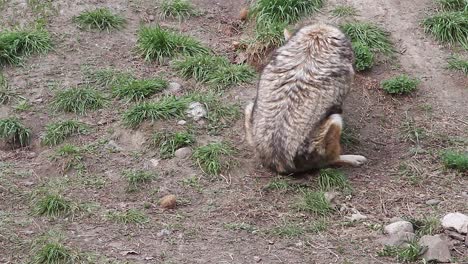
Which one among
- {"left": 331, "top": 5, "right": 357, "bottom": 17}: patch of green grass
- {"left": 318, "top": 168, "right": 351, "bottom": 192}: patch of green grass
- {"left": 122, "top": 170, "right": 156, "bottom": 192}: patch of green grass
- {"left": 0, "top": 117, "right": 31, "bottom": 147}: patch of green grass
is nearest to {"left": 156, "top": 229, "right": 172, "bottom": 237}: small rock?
{"left": 122, "top": 170, "right": 156, "bottom": 192}: patch of green grass

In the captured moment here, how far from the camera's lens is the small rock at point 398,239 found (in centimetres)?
674

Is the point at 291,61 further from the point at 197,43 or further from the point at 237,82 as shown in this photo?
the point at 197,43

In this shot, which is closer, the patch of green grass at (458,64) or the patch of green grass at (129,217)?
the patch of green grass at (129,217)

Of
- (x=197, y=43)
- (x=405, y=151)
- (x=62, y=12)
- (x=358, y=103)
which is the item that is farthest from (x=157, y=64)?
(x=405, y=151)

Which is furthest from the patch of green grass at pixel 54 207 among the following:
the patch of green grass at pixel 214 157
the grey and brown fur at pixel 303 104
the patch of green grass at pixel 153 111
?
the grey and brown fur at pixel 303 104

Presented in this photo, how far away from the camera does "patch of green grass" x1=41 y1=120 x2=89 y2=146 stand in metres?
8.48

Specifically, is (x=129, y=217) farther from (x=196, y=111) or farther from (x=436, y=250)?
Result: (x=436, y=250)

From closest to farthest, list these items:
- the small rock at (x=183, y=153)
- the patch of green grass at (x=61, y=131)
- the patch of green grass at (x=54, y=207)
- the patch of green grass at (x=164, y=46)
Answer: the patch of green grass at (x=54, y=207) → the small rock at (x=183, y=153) → the patch of green grass at (x=61, y=131) → the patch of green grass at (x=164, y=46)

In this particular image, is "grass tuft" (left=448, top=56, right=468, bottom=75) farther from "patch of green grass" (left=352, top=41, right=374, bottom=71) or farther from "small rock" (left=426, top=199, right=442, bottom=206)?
"small rock" (left=426, top=199, right=442, bottom=206)

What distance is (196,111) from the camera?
28.5ft

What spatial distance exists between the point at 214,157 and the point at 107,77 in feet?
6.45

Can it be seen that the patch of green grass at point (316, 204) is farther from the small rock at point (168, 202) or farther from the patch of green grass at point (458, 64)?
the patch of green grass at point (458, 64)

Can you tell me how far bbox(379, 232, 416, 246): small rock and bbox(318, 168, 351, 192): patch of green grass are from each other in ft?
2.93

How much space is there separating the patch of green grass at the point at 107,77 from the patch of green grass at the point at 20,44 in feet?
2.23
